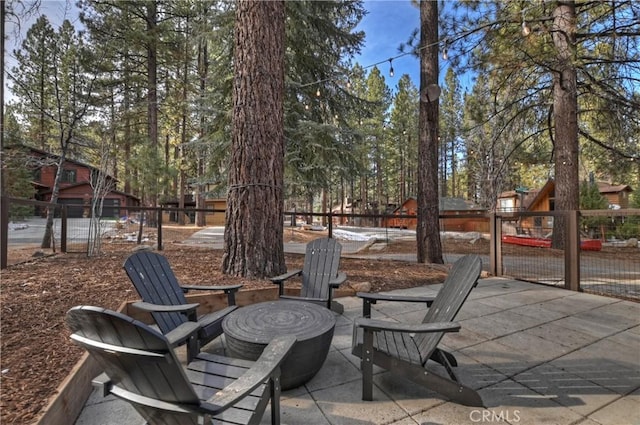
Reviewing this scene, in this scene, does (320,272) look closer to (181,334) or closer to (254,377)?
(181,334)

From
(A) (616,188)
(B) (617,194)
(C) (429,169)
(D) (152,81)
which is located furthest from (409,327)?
(B) (617,194)

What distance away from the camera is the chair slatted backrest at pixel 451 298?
6.47 ft

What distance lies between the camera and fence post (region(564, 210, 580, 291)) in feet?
14.3

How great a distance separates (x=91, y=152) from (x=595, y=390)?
1105 cm

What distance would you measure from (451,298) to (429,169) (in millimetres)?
4438

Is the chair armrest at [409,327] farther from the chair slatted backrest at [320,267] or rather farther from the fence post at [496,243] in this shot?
the fence post at [496,243]

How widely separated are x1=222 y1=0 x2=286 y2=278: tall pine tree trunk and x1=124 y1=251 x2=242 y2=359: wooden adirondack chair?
1.31 metres

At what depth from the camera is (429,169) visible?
6.18 meters

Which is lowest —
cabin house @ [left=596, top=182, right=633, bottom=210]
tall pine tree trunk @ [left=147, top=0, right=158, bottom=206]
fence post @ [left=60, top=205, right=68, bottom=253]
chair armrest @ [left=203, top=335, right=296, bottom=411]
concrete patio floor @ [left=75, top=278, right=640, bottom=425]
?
concrete patio floor @ [left=75, top=278, right=640, bottom=425]

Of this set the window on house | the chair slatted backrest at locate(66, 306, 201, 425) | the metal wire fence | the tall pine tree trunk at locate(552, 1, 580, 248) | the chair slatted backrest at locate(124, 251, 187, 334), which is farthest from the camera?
the window on house

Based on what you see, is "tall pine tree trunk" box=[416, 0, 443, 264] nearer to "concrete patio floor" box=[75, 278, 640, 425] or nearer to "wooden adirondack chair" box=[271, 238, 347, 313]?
"concrete patio floor" box=[75, 278, 640, 425]

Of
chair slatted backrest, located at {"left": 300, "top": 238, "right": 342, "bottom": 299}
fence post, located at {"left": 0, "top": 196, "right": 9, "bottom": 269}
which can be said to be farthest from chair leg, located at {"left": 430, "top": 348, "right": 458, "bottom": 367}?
fence post, located at {"left": 0, "top": 196, "right": 9, "bottom": 269}

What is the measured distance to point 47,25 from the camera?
7824mm

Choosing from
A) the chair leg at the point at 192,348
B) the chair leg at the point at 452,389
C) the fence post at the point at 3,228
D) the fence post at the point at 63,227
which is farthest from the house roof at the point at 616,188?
the fence post at the point at 3,228
